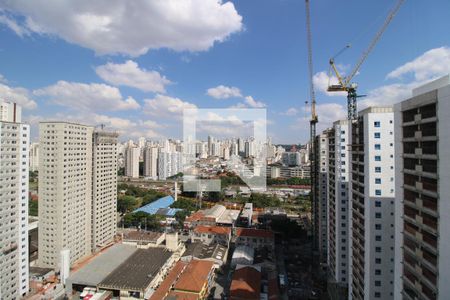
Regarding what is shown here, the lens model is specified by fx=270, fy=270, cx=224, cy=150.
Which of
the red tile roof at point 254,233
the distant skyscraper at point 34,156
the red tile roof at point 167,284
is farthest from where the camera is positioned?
the distant skyscraper at point 34,156

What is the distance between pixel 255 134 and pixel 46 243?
19.9 ft

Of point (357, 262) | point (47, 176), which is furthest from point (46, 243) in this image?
point (357, 262)

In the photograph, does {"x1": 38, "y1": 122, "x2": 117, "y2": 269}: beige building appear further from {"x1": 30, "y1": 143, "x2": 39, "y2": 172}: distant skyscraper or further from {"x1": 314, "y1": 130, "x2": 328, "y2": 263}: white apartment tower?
{"x1": 30, "y1": 143, "x2": 39, "y2": 172}: distant skyscraper

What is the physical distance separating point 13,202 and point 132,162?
724 inches

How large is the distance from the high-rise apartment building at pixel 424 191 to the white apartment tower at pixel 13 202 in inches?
266

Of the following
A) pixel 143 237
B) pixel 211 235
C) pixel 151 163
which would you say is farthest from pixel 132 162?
pixel 211 235

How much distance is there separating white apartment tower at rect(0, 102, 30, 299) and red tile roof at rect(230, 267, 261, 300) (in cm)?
449

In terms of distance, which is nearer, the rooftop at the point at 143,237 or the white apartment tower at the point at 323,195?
the white apartment tower at the point at 323,195

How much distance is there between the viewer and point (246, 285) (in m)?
5.40

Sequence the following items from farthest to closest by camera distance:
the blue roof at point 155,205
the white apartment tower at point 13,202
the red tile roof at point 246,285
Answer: the blue roof at point 155,205
the white apartment tower at point 13,202
the red tile roof at point 246,285

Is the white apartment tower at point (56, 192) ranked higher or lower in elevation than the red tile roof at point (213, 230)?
higher

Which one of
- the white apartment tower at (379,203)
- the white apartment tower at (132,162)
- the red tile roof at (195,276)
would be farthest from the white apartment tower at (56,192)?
the white apartment tower at (132,162)

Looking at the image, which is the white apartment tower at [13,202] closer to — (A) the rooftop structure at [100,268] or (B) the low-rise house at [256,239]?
(A) the rooftop structure at [100,268]

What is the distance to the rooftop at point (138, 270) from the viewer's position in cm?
553
